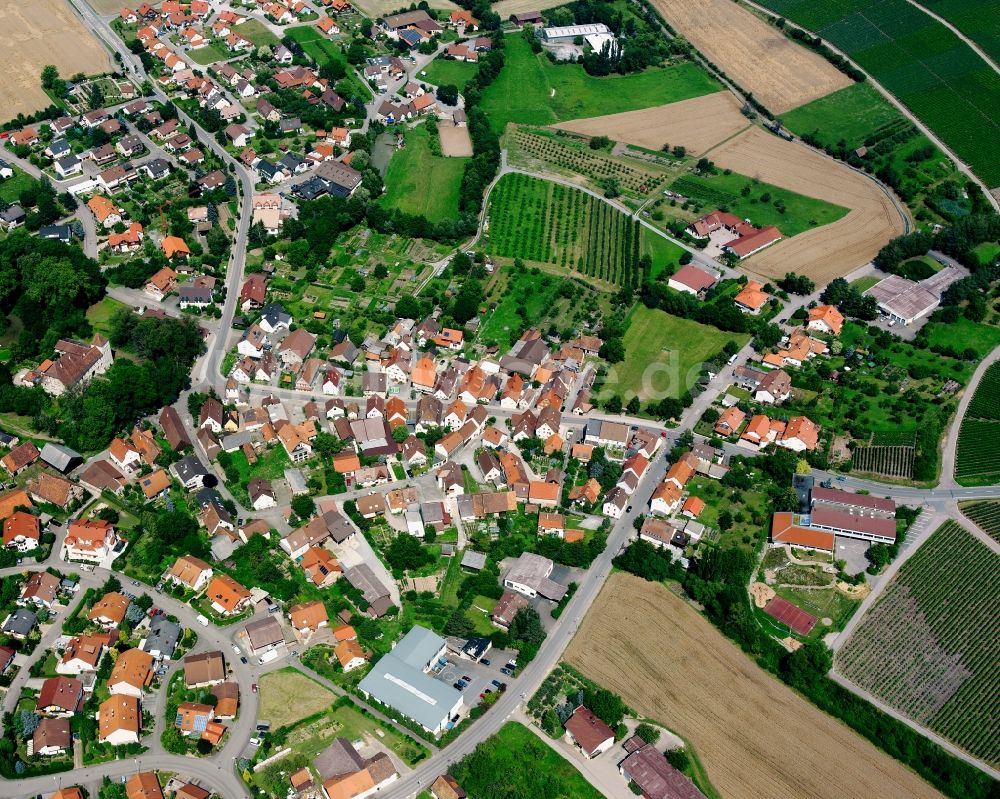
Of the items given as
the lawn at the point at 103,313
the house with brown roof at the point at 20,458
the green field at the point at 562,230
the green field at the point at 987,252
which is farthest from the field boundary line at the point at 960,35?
the house with brown roof at the point at 20,458

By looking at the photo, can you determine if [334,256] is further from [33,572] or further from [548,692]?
[548,692]

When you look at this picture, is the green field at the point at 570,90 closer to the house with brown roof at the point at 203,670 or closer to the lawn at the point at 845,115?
the lawn at the point at 845,115

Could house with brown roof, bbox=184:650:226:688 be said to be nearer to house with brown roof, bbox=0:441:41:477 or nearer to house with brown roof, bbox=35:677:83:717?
house with brown roof, bbox=35:677:83:717

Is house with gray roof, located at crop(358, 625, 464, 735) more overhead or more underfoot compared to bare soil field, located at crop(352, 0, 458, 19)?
more underfoot

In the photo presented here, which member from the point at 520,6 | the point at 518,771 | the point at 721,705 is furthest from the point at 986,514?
the point at 520,6

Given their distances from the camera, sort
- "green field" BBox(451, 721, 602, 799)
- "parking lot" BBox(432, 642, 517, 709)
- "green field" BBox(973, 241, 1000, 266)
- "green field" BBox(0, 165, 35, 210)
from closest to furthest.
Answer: "green field" BBox(451, 721, 602, 799)
"parking lot" BBox(432, 642, 517, 709)
"green field" BBox(973, 241, 1000, 266)
"green field" BBox(0, 165, 35, 210)

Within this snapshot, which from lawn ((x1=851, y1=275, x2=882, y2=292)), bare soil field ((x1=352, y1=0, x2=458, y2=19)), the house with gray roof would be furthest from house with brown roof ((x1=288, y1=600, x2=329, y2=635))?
bare soil field ((x1=352, y1=0, x2=458, y2=19))

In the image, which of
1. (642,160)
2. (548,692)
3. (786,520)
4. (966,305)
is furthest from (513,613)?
(642,160)

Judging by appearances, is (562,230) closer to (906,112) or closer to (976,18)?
(906,112)
